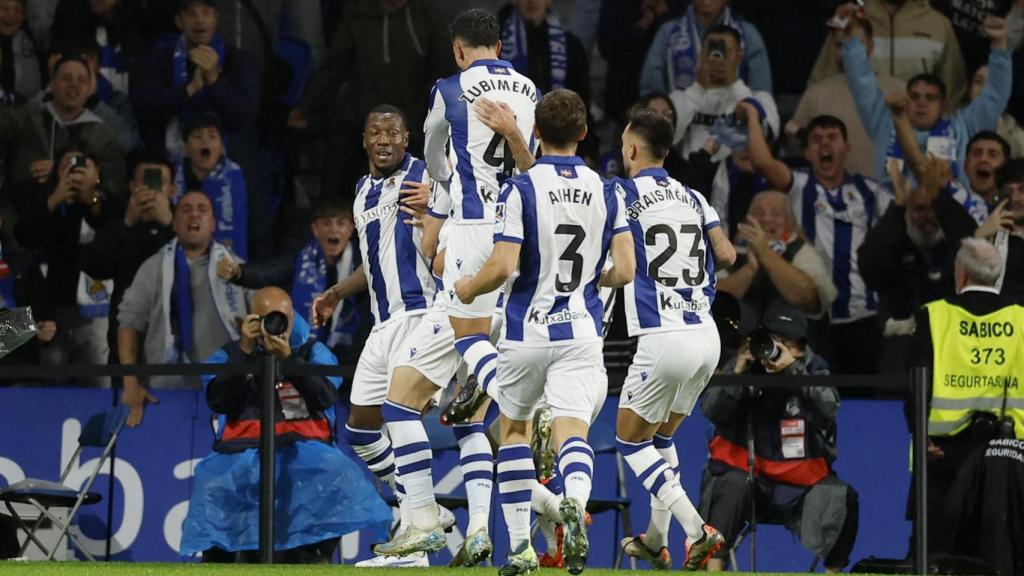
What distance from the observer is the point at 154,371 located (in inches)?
403

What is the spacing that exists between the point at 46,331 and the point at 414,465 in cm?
482

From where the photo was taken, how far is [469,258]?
8625mm

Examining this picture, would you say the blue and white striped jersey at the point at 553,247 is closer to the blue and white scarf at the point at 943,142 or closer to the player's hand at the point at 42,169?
the blue and white scarf at the point at 943,142

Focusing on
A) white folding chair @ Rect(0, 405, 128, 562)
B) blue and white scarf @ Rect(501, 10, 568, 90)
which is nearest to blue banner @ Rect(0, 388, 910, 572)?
white folding chair @ Rect(0, 405, 128, 562)

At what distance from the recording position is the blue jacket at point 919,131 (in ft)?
42.2

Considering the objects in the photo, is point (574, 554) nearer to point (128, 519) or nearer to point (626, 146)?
point (626, 146)

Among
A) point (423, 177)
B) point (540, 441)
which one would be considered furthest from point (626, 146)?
point (540, 441)

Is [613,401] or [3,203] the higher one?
[3,203]

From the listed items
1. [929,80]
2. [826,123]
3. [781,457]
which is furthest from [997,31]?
[781,457]

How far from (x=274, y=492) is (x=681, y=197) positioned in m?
3.03

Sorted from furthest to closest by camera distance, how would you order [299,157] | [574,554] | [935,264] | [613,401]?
[299,157] < [935,264] < [613,401] < [574,554]

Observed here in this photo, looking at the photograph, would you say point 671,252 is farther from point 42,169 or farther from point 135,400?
point 42,169

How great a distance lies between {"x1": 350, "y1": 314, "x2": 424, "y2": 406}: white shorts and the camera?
9.49m

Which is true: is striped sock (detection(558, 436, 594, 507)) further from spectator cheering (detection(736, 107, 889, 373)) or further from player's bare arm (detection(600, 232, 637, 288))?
spectator cheering (detection(736, 107, 889, 373))
